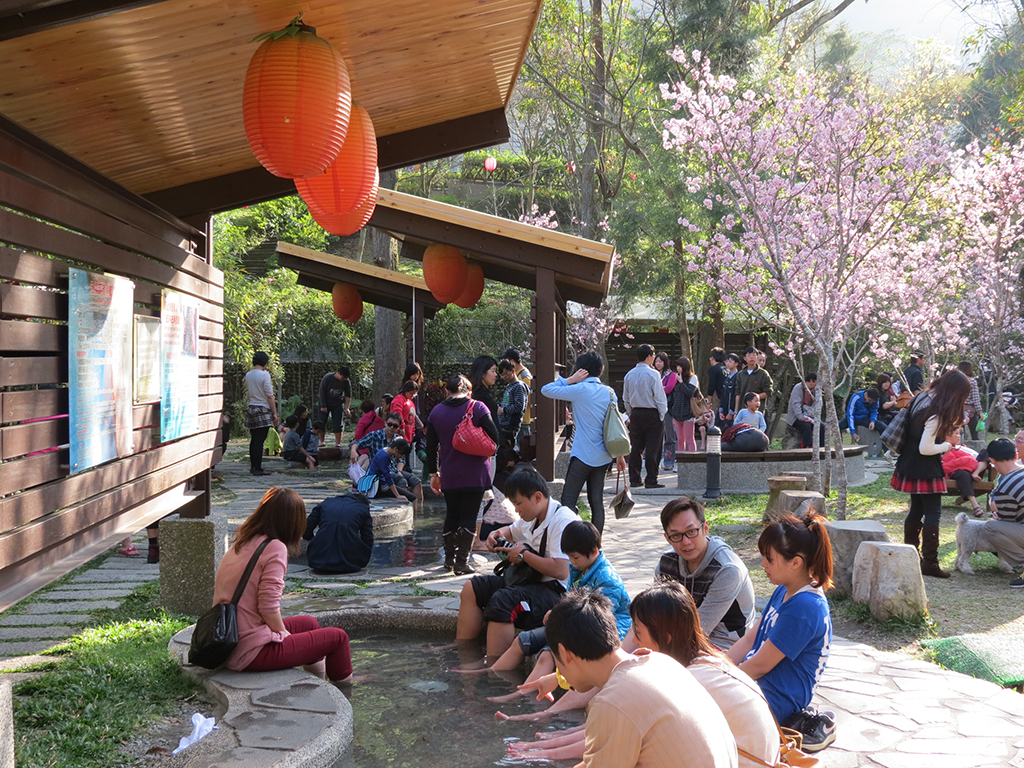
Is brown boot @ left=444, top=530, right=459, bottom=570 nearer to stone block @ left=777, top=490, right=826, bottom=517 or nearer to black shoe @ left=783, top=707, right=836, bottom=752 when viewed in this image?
stone block @ left=777, top=490, right=826, bottom=517

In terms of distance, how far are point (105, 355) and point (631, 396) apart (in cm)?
905

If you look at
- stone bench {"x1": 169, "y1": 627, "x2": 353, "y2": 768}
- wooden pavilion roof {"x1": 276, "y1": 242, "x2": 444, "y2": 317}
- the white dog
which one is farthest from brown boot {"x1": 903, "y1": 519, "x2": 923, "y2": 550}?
wooden pavilion roof {"x1": 276, "y1": 242, "x2": 444, "y2": 317}

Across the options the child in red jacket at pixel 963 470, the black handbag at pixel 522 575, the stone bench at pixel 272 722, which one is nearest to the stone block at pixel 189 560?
the stone bench at pixel 272 722

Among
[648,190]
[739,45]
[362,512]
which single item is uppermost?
[739,45]

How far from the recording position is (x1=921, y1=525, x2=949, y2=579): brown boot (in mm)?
7930

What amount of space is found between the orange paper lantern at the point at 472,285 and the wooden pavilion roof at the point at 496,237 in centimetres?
80

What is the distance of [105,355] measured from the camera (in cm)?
485

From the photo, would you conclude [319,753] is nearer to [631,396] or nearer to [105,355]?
[105,355]

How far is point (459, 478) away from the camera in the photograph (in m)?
8.12

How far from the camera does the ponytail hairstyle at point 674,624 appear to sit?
3.10 meters

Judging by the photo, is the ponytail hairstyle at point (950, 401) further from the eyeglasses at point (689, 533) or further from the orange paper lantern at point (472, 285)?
the orange paper lantern at point (472, 285)

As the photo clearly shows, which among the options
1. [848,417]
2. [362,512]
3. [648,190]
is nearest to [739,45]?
[648,190]

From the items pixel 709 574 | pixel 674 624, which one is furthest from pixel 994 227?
pixel 674 624

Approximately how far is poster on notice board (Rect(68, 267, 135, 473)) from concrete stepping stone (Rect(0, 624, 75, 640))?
1976 millimetres
